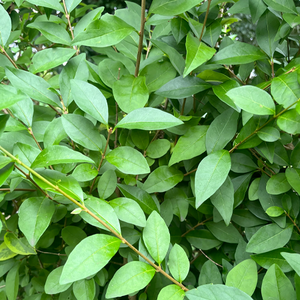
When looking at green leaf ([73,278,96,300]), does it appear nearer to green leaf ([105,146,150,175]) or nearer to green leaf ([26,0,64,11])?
green leaf ([105,146,150,175])

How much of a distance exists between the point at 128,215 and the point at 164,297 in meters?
0.10

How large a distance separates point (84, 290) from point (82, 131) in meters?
0.22

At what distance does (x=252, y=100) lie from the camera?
318mm

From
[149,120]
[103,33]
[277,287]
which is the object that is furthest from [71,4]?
[277,287]

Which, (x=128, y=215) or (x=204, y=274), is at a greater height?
(x=128, y=215)

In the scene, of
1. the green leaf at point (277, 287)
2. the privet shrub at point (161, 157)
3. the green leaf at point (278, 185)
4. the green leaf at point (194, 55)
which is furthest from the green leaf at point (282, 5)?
the green leaf at point (277, 287)

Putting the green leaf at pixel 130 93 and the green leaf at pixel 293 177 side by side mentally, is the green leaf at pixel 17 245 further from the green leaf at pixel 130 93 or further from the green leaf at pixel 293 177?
the green leaf at pixel 293 177

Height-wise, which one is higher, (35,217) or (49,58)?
(49,58)

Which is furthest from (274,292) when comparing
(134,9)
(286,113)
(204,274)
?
(134,9)

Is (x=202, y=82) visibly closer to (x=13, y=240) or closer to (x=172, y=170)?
(x=172, y=170)

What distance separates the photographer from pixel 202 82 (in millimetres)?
375

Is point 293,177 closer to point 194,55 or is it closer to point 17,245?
point 194,55

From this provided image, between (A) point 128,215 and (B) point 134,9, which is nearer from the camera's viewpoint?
(A) point 128,215

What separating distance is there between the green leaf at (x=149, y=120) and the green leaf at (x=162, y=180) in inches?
4.2
